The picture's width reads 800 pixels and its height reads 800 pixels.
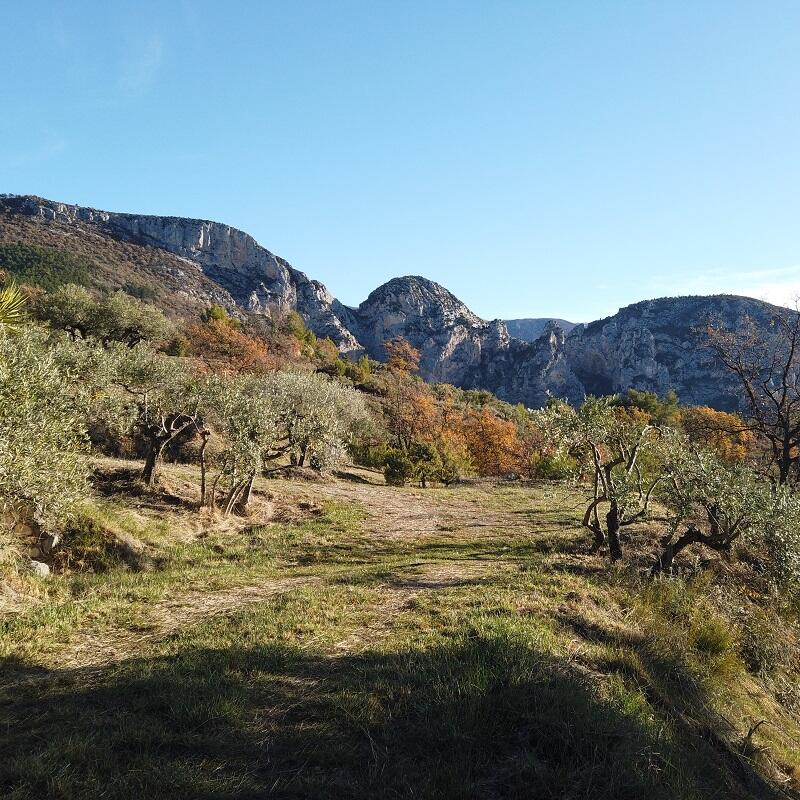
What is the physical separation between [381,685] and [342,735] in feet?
3.90

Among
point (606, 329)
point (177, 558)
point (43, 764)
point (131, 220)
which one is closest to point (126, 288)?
point (131, 220)

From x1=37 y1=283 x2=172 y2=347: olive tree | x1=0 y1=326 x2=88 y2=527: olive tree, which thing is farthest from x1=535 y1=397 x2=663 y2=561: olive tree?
x1=37 y1=283 x2=172 y2=347: olive tree

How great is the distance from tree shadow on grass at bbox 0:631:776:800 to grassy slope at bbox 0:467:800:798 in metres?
0.03

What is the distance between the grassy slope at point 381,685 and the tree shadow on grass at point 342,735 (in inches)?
1.1

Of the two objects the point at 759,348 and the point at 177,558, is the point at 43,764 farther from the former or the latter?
the point at 759,348

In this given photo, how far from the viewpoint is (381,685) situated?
263 inches

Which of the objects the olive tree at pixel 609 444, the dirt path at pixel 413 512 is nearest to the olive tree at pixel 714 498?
the olive tree at pixel 609 444

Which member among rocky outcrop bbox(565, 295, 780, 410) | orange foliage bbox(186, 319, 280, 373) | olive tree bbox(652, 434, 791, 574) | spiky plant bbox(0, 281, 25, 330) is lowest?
olive tree bbox(652, 434, 791, 574)

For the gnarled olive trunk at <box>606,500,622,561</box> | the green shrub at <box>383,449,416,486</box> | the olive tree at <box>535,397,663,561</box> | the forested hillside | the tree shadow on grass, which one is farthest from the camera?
the green shrub at <box>383,449,416,486</box>

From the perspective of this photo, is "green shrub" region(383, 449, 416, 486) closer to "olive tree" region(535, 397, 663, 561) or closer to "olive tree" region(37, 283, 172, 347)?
"olive tree" region(535, 397, 663, 561)

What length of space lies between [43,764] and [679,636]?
12069 mm

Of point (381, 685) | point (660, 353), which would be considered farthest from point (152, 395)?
point (660, 353)

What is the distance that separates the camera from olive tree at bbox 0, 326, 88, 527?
10812 mm

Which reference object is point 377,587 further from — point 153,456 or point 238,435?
point 153,456
